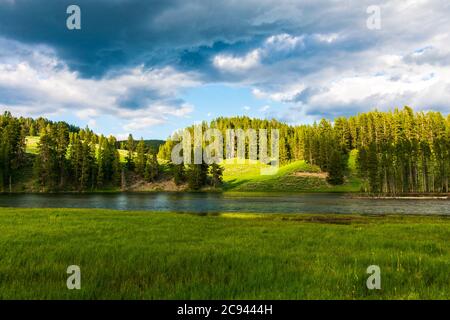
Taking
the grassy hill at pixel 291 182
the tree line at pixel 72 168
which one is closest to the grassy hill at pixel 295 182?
the grassy hill at pixel 291 182

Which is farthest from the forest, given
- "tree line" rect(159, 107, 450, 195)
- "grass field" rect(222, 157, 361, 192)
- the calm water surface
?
the calm water surface

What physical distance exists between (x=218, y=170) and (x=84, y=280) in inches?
5930

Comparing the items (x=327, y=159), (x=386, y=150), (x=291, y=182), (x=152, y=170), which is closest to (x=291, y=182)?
(x=291, y=182)

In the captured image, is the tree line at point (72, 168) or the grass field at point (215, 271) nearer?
the grass field at point (215, 271)

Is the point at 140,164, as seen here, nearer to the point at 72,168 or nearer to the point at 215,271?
the point at 72,168

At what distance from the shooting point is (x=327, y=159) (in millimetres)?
154625

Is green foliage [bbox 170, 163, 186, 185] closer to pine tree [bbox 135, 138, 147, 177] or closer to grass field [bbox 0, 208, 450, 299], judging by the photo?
pine tree [bbox 135, 138, 147, 177]

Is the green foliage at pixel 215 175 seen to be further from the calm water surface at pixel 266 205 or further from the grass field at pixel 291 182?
the calm water surface at pixel 266 205

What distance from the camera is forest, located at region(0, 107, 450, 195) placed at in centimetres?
12512

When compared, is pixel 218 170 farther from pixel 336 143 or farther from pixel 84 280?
pixel 84 280

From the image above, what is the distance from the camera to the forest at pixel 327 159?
12512 cm

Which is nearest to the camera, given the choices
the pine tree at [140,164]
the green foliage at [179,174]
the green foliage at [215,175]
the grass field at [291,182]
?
the grass field at [291,182]

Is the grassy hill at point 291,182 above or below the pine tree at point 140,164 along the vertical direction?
below
